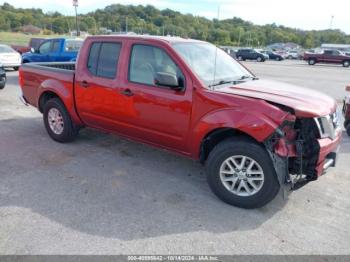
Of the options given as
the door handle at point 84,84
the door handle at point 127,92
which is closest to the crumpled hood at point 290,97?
the door handle at point 127,92

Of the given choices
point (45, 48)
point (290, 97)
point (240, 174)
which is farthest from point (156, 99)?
point (45, 48)

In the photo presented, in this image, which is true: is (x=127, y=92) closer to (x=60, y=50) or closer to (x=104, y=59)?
(x=104, y=59)

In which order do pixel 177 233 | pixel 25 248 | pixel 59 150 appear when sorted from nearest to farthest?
pixel 25 248, pixel 177 233, pixel 59 150

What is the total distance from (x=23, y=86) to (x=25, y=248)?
4334mm

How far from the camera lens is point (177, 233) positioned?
3314 mm

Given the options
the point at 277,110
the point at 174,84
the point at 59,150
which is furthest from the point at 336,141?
the point at 59,150

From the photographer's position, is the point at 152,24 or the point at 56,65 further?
the point at 152,24

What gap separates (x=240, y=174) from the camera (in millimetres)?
3812

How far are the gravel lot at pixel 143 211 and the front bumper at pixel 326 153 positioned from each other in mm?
511

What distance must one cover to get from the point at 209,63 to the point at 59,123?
2.91 meters

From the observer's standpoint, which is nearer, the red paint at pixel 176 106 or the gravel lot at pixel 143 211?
the gravel lot at pixel 143 211

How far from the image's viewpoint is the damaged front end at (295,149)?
357 centimetres

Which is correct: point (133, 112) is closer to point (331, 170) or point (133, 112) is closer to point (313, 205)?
point (313, 205)

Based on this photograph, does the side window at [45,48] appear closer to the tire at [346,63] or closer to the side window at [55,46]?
the side window at [55,46]
